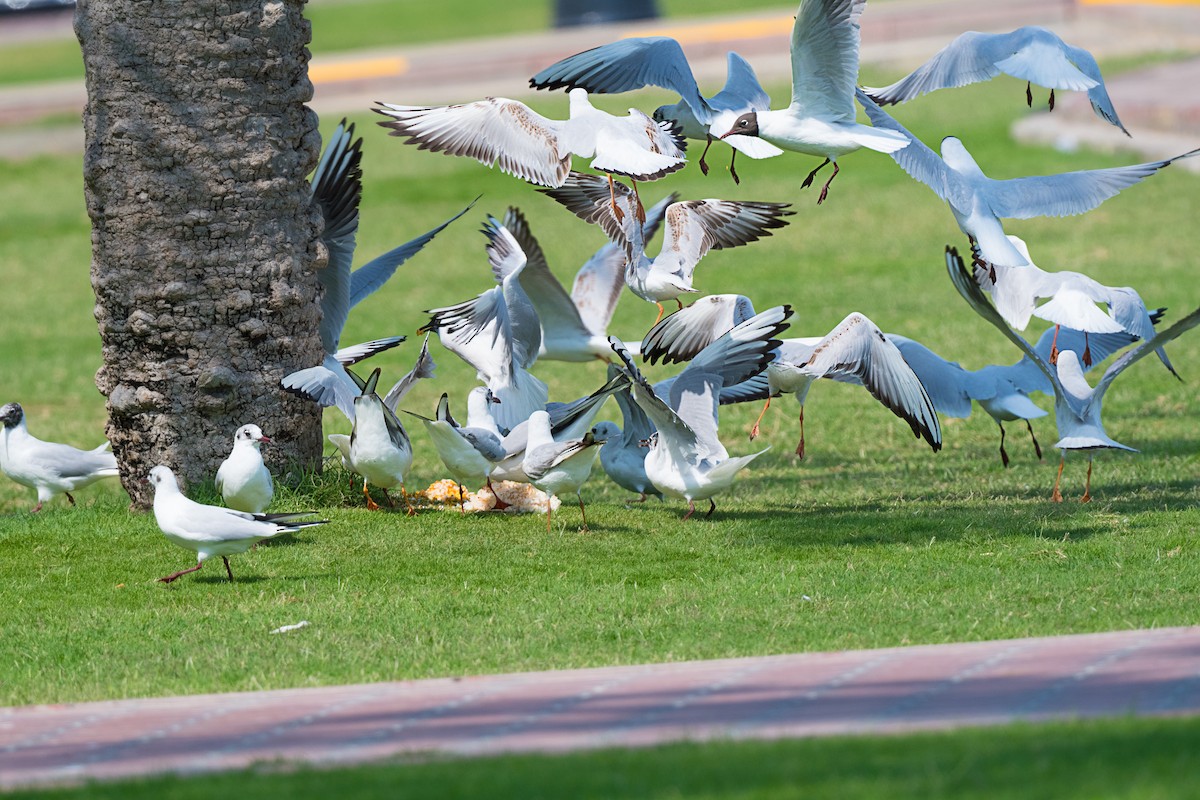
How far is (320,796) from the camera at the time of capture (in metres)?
4.43

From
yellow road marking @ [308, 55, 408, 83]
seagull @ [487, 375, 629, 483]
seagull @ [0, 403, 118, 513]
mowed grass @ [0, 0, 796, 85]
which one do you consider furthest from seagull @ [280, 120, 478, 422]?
mowed grass @ [0, 0, 796, 85]

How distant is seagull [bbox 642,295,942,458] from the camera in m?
9.04

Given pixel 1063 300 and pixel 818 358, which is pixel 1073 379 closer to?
→ pixel 1063 300

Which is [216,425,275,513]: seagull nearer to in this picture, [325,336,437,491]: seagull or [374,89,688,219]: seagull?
[325,336,437,491]: seagull

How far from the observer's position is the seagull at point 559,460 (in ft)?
28.8

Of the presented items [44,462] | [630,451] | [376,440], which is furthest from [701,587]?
[44,462]

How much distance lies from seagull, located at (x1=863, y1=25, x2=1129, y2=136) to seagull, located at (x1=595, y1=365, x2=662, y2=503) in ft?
7.15

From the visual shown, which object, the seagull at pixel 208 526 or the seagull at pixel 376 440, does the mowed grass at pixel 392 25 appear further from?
the seagull at pixel 208 526

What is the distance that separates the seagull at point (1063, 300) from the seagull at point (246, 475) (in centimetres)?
371

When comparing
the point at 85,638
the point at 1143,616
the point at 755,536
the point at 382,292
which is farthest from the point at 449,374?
the point at 1143,616

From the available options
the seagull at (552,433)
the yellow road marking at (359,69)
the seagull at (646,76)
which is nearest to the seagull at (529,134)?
the seagull at (646,76)

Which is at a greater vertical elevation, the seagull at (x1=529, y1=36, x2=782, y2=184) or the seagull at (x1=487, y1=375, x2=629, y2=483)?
the seagull at (x1=529, y1=36, x2=782, y2=184)

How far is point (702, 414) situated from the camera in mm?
8992

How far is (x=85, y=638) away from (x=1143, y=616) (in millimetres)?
4131
